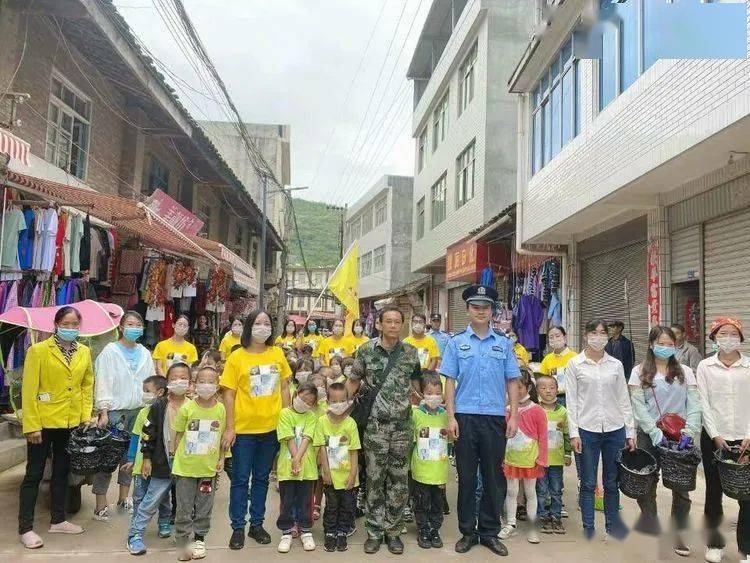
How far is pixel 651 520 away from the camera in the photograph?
14.8ft

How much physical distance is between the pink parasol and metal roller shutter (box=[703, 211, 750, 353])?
274 inches

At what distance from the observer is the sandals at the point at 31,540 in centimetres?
402

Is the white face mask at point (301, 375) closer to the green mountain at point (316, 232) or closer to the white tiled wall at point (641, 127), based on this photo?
the white tiled wall at point (641, 127)

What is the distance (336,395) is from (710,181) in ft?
18.4

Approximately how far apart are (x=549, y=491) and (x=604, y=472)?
0.59 m

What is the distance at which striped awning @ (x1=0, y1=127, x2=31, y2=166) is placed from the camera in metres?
→ 5.16

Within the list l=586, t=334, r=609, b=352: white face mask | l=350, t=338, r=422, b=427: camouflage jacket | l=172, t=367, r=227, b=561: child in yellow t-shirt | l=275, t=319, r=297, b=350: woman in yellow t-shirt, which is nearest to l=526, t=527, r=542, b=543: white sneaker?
l=350, t=338, r=422, b=427: camouflage jacket

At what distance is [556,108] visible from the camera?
10336 millimetres

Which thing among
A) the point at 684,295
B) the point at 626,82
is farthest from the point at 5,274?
the point at 684,295

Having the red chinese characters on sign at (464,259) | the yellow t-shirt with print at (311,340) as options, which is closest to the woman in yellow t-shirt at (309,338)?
the yellow t-shirt with print at (311,340)

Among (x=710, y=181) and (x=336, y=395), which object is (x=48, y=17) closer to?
(x=336, y=395)

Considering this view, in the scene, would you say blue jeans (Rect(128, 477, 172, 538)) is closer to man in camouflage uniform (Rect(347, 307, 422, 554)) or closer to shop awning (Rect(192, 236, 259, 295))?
man in camouflage uniform (Rect(347, 307, 422, 554))

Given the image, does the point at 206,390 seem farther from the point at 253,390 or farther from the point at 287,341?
the point at 287,341

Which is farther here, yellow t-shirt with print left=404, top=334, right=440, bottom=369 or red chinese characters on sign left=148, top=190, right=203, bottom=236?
red chinese characters on sign left=148, top=190, right=203, bottom=236
